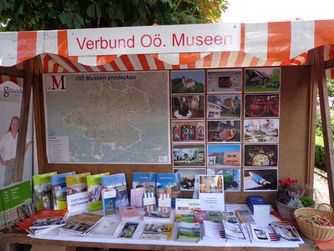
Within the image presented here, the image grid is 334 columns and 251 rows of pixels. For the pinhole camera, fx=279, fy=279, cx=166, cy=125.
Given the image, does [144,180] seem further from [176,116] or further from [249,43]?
[249,43]

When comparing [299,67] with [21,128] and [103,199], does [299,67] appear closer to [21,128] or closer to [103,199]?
[103,199]

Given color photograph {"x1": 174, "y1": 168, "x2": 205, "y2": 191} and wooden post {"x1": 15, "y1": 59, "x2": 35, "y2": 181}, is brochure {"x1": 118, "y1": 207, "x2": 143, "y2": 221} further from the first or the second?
wooden post {"x1": 15, "y1": 59, "x2": 35, "y2": 181}

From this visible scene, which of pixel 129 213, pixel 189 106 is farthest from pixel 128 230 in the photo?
pixel 189 106

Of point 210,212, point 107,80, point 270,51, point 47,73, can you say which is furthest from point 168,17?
point 210,212

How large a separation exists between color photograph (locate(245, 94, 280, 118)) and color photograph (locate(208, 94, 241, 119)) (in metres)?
0.09

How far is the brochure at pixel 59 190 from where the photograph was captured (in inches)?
94.3

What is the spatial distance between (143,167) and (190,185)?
0.46 meters

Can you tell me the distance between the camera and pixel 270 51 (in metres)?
1.50

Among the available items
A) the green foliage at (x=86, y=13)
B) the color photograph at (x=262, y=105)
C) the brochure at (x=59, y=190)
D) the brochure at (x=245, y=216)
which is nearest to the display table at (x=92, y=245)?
the brochure at (x=245, y=216)

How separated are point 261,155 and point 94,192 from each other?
1490 mm

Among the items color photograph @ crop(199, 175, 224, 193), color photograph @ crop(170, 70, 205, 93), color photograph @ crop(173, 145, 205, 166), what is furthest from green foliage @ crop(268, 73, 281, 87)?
color photograph @ crop(199, 175, 224, 193)

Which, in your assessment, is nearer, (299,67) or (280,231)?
(280,231)

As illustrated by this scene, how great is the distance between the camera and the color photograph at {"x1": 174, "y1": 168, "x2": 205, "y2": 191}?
8.21ft

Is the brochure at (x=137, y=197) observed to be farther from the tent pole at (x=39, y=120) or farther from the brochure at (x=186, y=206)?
the tent pole at (x=39, y=120)
